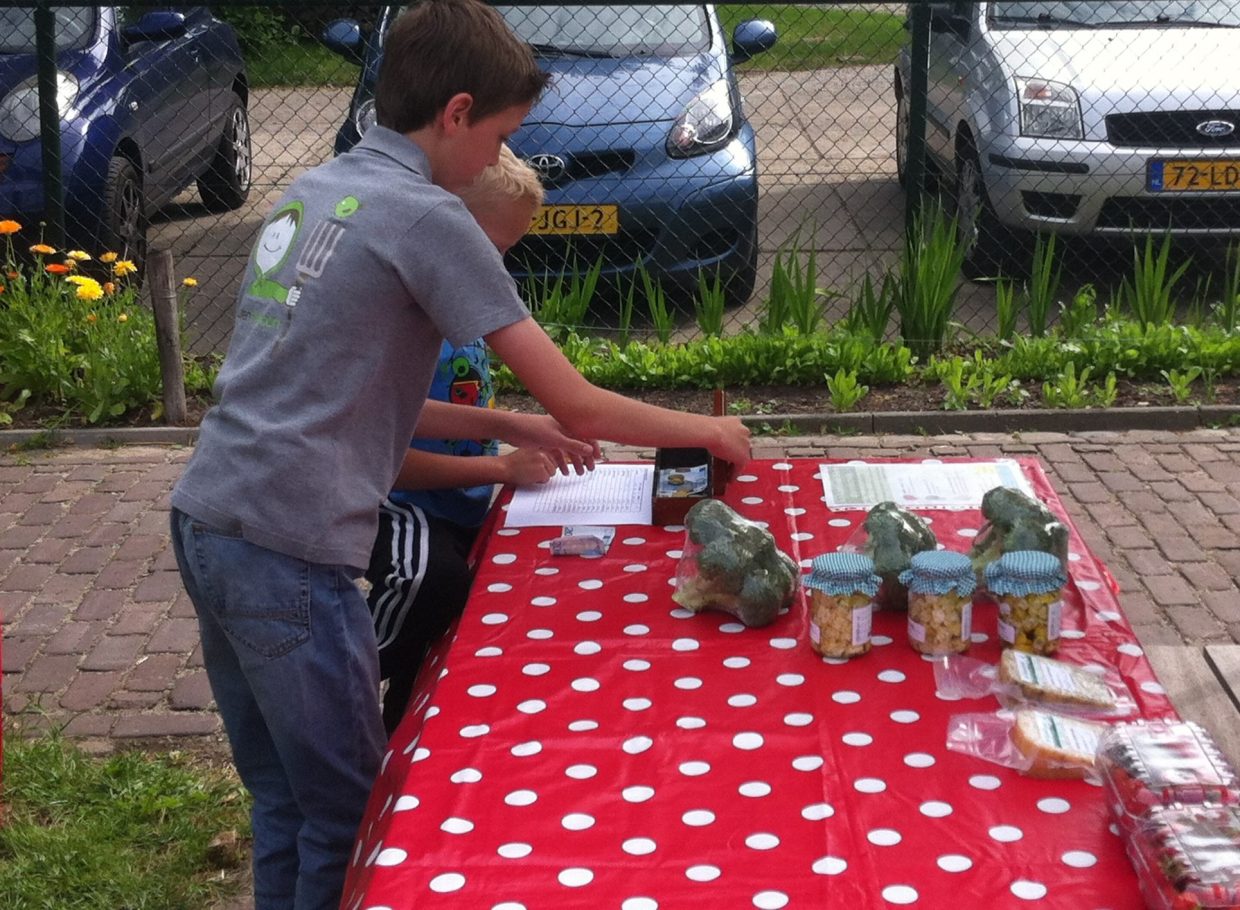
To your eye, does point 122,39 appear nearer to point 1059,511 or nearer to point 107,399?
point 107,399

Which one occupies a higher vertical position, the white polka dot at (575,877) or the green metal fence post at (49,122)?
the white polka dot at (575,877)

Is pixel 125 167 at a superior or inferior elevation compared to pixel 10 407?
superior

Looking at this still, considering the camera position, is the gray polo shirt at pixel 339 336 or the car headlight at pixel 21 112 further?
the car headlight at pixel 21 112

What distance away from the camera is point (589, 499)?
9.96 ft

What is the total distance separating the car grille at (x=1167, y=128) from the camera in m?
7.16

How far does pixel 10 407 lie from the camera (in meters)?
6.49

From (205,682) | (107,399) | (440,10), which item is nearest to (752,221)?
(107,399)

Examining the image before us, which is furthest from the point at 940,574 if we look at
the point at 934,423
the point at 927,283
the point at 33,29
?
the point at 33,29

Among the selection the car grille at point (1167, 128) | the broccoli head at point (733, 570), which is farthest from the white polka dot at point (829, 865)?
the car grille at point (1167, 128)

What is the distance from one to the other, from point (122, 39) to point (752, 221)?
343 cm

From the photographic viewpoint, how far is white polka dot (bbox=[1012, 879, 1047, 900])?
1.72 metres

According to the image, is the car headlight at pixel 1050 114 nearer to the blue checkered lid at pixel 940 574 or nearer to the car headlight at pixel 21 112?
the car headlight at pixel 21 112

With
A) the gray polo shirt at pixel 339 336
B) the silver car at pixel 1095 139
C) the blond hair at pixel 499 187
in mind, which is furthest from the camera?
the silver car at pixel 1095 139

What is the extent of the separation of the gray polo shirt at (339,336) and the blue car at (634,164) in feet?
14.8
